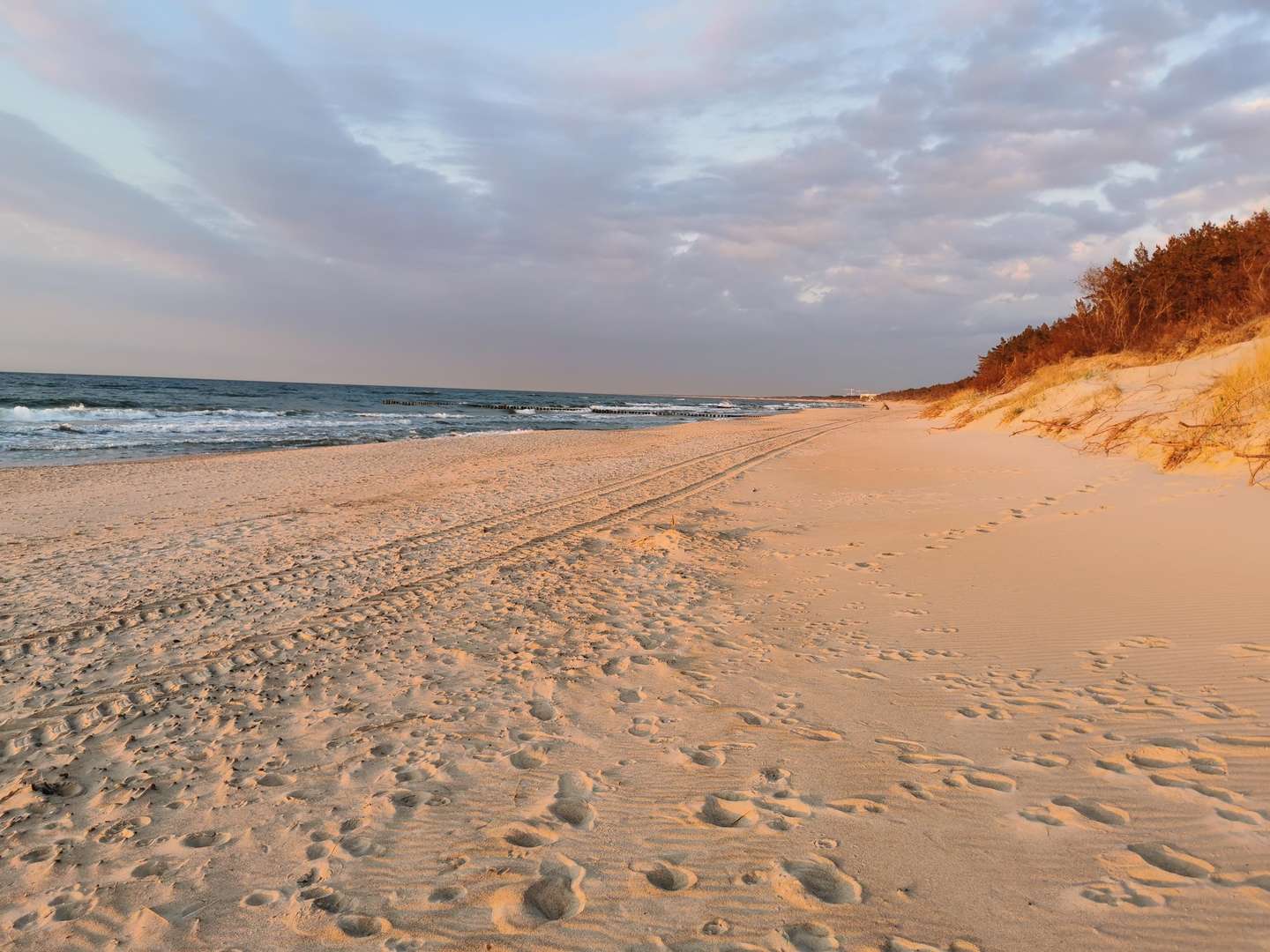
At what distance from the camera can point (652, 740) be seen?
3348 mm

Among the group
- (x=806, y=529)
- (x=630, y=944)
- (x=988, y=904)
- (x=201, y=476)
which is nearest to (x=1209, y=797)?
(x=988, y=904)

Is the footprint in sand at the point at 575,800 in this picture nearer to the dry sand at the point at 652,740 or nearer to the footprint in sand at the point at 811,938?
the dry sand at the point at 652,740

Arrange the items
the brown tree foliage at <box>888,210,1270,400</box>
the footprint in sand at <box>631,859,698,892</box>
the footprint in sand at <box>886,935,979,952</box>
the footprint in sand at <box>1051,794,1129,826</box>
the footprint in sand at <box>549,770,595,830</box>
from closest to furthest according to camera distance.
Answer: the footprint in sand at <box>886,935,979,952</box>
the footprint in sand at <box>631,859,698,892</box>
the footprint in sand at <box>1051,794,1129,826</box>
the footprint in sand at <box>549,770,595,830</box>
the brown tree foliage at <box>888,210,1270,400</box>

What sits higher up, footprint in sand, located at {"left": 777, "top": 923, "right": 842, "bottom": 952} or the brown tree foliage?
the brown tree foliage

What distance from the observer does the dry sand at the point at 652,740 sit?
2.22 meters

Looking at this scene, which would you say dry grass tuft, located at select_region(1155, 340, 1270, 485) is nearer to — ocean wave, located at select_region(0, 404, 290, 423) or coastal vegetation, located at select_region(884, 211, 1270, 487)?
coastal vegetation, located at select_region(884, 211, 1270, 487)

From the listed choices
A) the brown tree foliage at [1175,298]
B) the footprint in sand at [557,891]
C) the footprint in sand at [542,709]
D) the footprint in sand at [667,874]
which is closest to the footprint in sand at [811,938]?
the footprint in sand at [667,874]

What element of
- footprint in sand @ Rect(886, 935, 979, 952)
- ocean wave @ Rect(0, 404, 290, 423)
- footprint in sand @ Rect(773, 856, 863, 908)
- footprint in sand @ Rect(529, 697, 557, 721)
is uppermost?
ocean wave @ Rect(0, 404, 290, 423)

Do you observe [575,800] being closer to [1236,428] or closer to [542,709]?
[542,709]

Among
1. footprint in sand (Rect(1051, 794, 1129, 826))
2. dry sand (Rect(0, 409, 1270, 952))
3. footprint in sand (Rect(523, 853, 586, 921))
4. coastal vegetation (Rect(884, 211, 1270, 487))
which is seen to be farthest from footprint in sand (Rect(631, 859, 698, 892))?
coastal vegetation (Rect(884, 211, 1270, 487))

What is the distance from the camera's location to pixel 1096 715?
10.8 ft

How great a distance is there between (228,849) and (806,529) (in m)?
6.77

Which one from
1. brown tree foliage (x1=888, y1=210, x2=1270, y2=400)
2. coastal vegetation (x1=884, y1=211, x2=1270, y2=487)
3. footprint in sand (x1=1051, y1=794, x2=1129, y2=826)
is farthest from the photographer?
brown tree foliage (x1=888, y1=210, x2=1270, y2=400)

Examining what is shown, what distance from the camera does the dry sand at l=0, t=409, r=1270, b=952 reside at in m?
2.22
